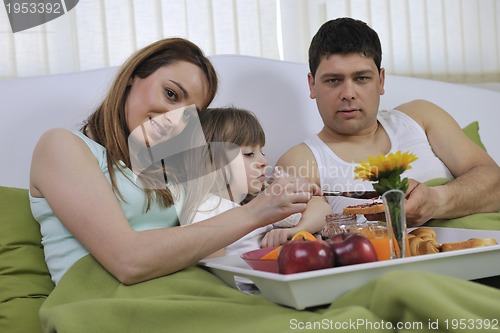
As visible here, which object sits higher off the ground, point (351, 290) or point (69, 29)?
point (69, 29)

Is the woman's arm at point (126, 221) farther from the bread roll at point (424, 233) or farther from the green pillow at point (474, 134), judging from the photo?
the green pillow at point (474, 134)

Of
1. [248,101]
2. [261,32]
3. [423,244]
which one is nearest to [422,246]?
[423,244]

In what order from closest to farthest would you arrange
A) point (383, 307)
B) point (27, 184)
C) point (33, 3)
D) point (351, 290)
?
point (383, 307) < point (351, 290) < point (27, 184) < point (33, 3)

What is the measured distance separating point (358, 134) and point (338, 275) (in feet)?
3.50

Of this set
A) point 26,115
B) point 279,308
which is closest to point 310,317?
point 279,308

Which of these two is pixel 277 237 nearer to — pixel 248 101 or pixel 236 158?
pixel 236 158

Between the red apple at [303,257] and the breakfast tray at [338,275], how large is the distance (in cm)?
3

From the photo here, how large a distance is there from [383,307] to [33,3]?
190 centimetres

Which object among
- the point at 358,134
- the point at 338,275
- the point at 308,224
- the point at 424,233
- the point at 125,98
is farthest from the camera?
the point at 358,134

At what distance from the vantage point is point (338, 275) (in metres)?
0.92

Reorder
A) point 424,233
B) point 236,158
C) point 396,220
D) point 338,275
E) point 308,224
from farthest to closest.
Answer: point 236,158 < point 308,224 < point 424,233 < point 396,220 < point 338,275

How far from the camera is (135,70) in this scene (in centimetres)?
150

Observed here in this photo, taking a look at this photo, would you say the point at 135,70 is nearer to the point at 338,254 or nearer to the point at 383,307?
the point at 338,254

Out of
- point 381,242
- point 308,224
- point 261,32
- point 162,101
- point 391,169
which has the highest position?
point 261,32
